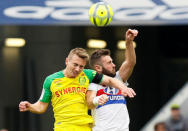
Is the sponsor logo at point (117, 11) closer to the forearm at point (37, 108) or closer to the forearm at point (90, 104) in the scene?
the forearm at point (37, 108)

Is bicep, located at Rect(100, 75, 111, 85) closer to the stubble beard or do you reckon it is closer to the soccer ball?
the stubble beard

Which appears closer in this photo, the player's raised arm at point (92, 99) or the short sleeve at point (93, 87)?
Answer: the player's raised arm at point (92, 99)

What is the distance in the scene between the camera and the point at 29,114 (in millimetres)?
15367

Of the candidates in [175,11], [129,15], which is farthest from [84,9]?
[175,11]

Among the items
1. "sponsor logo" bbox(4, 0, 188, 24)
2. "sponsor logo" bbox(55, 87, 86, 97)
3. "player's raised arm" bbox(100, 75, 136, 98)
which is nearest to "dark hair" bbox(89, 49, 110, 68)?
"player's raised arm" bbox(100, 75, 136, 98)

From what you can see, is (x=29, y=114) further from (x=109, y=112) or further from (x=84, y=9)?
(x=109, y=112)

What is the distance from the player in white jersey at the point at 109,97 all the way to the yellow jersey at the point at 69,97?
123 mm

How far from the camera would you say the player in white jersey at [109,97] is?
23.6ft

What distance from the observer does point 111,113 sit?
23.7 ft

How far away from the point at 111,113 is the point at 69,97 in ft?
1.98

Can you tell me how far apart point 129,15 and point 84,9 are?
934 mm

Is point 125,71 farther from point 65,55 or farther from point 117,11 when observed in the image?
point 65,55

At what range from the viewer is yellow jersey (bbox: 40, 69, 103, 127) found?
22.8ft

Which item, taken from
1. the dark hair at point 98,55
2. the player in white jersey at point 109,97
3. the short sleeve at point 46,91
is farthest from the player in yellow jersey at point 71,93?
the dark hair at point 98,55
